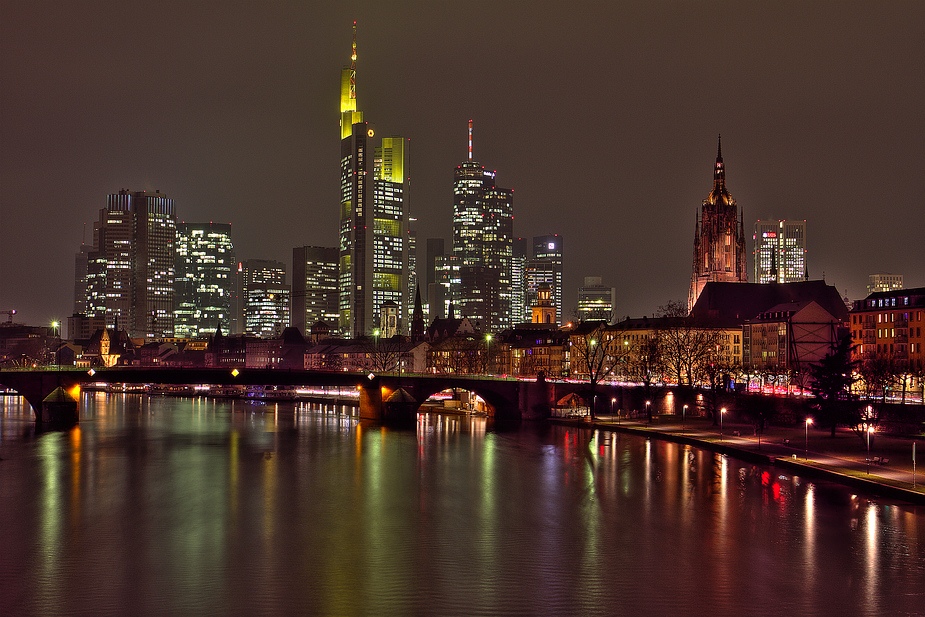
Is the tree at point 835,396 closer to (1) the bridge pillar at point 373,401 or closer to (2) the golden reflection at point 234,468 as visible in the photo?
(2) the golden reflection at point 234,468

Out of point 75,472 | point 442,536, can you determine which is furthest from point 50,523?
point 442,536

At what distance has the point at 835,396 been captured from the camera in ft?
289

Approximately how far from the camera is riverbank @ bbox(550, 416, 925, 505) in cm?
5812

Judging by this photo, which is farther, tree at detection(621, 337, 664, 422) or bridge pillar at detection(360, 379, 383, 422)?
bridge pillar at detection(360, 379, 383, 422)

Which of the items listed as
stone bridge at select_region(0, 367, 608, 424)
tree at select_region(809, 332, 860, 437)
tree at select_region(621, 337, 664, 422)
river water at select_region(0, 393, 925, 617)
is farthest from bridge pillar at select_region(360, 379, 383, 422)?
tree at select_region(809, 332, 860, 437)

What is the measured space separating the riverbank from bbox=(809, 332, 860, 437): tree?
5.71 ft

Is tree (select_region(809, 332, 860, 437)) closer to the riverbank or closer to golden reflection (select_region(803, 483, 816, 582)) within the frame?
the riverbank

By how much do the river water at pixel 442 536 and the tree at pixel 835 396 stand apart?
46.6ft

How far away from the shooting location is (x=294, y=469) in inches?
2945

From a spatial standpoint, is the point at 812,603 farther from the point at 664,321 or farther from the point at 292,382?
the point at 664,321

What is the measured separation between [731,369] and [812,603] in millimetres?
97100

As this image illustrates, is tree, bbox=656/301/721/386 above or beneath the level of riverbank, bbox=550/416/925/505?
above

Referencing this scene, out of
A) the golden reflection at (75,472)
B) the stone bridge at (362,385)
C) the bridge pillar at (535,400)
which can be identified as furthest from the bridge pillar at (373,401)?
the golden reflection at (75,472)

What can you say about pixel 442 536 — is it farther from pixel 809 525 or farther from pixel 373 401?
pixel 373 401
